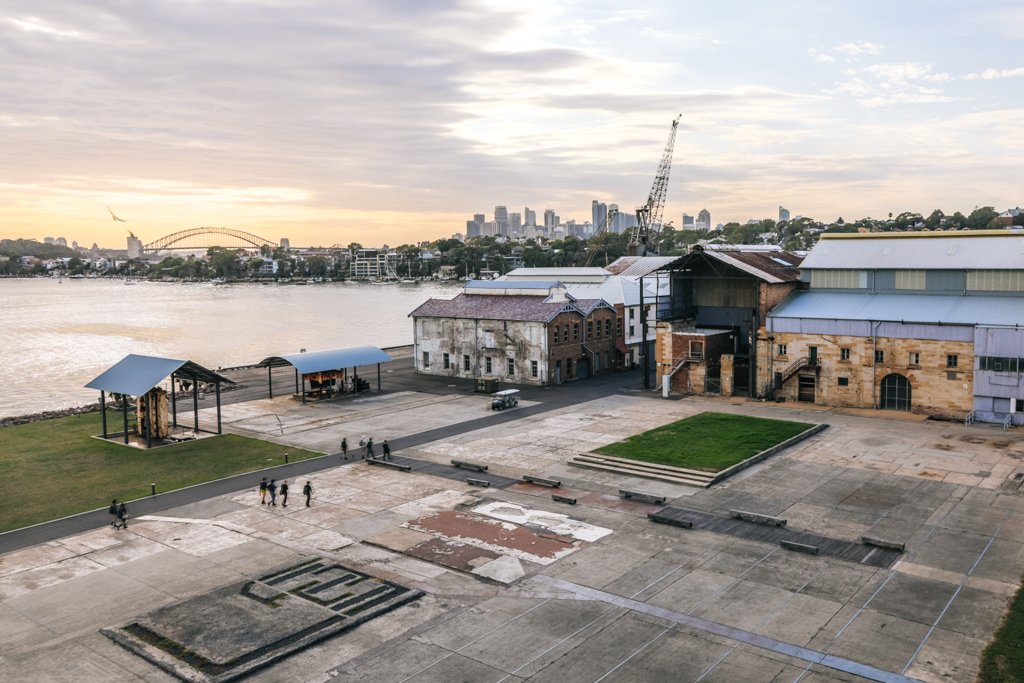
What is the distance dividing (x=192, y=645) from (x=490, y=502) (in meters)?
15.7

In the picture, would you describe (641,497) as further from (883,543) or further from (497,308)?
(497,308)

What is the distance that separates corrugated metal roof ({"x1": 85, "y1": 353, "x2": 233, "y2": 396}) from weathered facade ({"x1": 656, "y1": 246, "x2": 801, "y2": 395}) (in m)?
35.5

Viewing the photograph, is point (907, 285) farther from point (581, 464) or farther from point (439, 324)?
point (439, 324)

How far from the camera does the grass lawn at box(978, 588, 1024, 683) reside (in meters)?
20.2

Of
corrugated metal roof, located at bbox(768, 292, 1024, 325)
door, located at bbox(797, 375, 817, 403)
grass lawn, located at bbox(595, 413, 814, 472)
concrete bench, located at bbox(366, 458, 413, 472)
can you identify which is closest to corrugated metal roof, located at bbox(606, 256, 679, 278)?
corrugated metal roof, located at bbox(768, 292, 1024, 325)

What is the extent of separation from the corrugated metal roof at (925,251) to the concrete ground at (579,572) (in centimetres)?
1737

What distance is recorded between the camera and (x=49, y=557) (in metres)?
30.0

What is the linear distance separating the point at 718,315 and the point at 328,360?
35.5 m

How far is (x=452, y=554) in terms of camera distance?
29469 millimetres

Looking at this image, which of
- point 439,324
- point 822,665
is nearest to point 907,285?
point 439,324

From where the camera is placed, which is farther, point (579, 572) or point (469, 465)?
point (469, 465)

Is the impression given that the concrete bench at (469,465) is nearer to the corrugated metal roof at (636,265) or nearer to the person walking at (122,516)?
the person walking at (122,516)

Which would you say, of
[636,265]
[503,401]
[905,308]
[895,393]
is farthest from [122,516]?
[636,265]

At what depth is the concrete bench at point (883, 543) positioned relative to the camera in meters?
29.2
